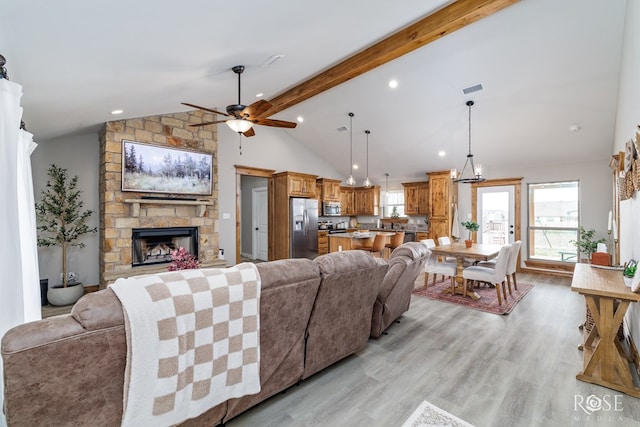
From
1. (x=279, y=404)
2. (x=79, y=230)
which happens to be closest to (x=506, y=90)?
(x=279, y=404)

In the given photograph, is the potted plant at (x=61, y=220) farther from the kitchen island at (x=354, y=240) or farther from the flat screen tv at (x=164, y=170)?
the kitchen island at (x=354, y=240)

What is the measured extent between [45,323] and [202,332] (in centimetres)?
62

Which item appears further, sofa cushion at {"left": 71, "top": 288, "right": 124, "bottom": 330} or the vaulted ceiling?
the vaulted ceiling

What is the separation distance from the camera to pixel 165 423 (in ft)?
4.52

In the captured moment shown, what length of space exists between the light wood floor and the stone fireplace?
11.8 feet

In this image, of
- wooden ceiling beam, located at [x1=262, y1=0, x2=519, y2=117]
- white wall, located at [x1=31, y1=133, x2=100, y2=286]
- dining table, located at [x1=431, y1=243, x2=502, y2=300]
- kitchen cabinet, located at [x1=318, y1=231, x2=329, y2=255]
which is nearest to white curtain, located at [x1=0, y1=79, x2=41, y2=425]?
wooden ceiling beam, located at [x1=262, y1=0, x2=519, y2=117]

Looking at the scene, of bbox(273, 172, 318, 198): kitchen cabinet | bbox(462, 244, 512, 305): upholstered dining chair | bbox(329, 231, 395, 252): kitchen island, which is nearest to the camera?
bbox(462, 244, 512, 305): upholstered dining chair

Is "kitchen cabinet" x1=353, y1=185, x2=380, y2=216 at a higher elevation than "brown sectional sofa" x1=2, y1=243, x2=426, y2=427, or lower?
higher

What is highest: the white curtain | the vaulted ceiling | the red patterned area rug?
the vaulted ceiling

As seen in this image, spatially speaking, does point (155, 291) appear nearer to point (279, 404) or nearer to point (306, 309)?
point (306, 309)

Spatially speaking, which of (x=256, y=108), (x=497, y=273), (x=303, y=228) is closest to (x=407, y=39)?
(x=256, y=108)

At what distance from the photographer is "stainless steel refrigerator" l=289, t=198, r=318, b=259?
7012 millimetres

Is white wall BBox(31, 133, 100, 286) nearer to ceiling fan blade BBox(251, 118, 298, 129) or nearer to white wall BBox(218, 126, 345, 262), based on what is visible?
white wall BBox(218, 126, 345, 262)

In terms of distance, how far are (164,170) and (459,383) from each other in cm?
514
